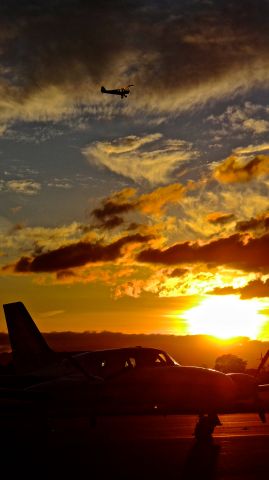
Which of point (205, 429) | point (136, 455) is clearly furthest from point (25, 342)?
point (136, 455)

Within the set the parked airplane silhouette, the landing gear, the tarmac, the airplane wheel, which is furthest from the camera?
the landing gear

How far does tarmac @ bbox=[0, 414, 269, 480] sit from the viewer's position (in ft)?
41.0

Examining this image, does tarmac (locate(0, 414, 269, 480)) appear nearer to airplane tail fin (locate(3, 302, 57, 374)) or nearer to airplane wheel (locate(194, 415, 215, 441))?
airplane wheel (locate(194, 415, 215, 441))

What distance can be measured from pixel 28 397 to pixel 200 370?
6.53m

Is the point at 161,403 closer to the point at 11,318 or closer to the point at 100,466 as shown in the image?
the point at 100,466

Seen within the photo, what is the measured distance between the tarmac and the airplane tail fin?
7.09m

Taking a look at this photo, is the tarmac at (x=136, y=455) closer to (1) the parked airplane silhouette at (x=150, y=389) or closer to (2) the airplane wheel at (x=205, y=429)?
(2) the airplane wheel at (x=205, y=429)

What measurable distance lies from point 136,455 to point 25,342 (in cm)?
1667

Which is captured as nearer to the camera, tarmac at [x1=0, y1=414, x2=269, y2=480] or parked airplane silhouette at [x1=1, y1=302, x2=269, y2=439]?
tarmac at [x1=0, y1=414, x2=269, y2=480]

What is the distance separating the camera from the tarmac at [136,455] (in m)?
12.5

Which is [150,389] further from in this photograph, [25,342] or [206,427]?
[25,342]

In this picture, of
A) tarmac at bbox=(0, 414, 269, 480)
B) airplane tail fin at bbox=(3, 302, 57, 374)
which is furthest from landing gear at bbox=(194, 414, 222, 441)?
airplane tail fin at bbox=(3, 302, 57, 374)

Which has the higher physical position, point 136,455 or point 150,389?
point 150,389

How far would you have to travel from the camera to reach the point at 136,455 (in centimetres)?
1591
